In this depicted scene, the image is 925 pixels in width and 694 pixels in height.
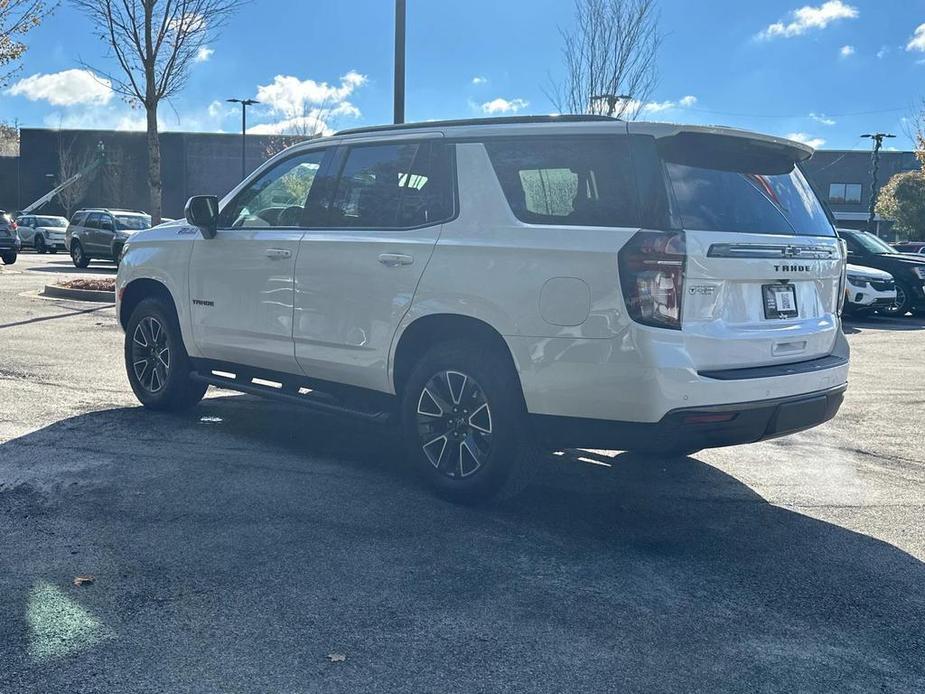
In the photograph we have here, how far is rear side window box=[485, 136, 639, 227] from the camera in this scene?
13.5 ft

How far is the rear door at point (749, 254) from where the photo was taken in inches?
156

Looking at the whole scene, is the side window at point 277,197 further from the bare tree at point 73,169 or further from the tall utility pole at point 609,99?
the bare tree at point 73,169

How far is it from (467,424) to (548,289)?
0.89m

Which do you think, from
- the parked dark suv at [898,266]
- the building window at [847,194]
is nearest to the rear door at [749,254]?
the parked dark suv at [898,266]

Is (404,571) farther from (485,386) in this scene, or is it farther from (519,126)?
(519,126)

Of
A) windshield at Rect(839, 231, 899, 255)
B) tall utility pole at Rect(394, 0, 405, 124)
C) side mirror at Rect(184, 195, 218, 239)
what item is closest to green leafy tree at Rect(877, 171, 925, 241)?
windshield at Rect(839, 231, 899, 255)

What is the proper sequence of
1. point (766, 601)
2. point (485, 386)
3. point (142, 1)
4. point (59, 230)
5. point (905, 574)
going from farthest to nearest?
point (59, 230)
point (142, 1)
point (485, 386)
point (905, 574)
point (766, 601)

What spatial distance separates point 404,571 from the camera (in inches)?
147

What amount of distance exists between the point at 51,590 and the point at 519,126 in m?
3.06

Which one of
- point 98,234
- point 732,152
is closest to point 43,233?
point 98,234

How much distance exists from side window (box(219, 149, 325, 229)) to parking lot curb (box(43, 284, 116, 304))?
9.92 m

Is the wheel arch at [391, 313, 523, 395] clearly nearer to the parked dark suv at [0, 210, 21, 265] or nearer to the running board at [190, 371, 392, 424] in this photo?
the running board at [190, 371, 392, 424]

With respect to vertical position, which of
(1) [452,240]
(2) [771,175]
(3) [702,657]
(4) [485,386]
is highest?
(2) [771,175]

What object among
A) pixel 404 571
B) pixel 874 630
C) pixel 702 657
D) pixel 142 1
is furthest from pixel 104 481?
pixel 142 1
